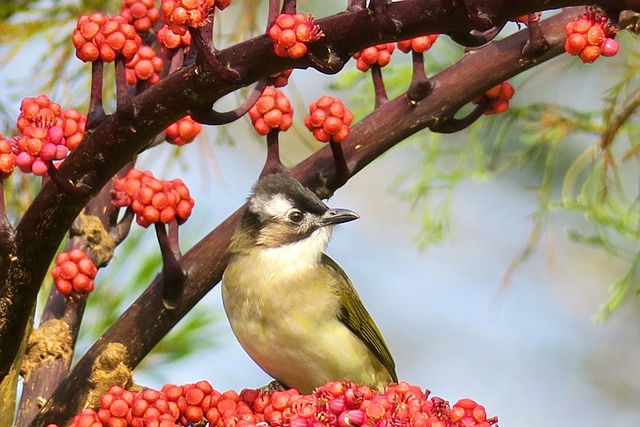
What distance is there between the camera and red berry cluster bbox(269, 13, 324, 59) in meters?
1.83

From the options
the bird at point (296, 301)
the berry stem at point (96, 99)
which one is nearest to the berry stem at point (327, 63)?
the berry stem at point (96, 99)

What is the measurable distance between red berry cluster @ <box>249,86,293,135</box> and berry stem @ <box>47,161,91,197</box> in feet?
1.99

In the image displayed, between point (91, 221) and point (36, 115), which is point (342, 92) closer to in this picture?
point (91, 221)

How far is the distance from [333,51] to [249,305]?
182 centimetres

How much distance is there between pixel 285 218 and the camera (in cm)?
383

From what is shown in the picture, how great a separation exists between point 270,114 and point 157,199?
1.07 feet

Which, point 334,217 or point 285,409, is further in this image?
point 334,217

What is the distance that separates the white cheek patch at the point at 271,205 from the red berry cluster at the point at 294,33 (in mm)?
1713

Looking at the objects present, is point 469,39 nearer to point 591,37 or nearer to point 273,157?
point 591,37

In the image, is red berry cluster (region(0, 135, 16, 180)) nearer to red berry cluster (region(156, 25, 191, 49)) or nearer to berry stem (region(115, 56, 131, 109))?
berry stem (region(115, 56, 131, 109))

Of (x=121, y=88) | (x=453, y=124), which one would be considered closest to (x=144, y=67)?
(x=121, y=88)

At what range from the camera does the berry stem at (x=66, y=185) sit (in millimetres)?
2119

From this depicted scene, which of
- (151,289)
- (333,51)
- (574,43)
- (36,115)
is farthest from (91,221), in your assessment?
(574,43)

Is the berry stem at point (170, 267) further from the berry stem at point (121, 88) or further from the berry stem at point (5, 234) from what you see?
the berry stem at point (121, 88)
